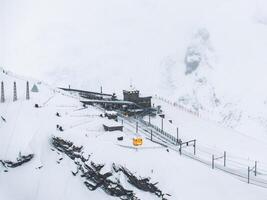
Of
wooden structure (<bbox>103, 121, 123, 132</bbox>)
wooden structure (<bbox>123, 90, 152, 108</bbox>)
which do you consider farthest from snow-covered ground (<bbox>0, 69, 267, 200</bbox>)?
wooden structure (<bbox>123, 90, 152, 108</bbox>)

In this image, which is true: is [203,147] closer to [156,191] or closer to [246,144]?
[246,144]

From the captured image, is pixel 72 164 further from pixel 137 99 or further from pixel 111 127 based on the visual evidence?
pixel 137 99

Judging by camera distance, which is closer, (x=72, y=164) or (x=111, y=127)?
(x=72, y=164)

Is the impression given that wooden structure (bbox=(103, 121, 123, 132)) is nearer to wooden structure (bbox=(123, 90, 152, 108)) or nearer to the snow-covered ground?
the snow-covered ground

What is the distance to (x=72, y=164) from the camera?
83.3 metres

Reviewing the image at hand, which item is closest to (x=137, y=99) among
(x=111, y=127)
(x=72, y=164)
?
(x=111, y=127)

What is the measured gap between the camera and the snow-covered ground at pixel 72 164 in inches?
2773

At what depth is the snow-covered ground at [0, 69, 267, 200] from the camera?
70.4 m

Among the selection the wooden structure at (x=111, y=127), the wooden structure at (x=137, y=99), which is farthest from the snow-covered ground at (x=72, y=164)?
the wooden structure at (x=137, y=99)

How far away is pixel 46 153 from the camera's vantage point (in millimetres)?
87375

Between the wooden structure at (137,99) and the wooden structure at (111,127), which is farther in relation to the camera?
the wooden structure at (137,99)

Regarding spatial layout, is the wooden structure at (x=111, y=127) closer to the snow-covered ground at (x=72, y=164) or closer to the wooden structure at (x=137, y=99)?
the snow-covered ground at (x=72, y=164)

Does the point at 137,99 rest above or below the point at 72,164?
above

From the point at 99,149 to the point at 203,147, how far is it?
36299 millimetres
